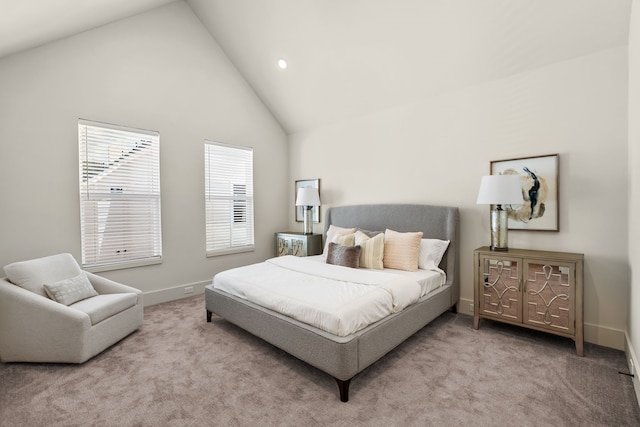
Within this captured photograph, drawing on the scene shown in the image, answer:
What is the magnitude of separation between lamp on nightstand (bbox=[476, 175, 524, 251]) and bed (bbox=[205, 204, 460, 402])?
455 millimetres

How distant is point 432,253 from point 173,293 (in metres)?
3.40

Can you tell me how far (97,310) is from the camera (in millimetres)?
2613

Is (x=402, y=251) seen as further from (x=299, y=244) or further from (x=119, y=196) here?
(x=119, y=196)

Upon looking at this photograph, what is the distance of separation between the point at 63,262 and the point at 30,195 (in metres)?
0.80

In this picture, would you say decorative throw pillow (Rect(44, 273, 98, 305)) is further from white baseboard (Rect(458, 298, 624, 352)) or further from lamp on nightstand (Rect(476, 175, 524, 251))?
white baseboard (Rect(458, 298, 624, 352))

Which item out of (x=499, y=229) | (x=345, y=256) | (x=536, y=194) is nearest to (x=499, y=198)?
(x=499, y=229)

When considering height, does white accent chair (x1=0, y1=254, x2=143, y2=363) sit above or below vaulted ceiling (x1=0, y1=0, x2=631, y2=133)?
below

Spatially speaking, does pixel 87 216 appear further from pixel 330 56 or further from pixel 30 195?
pixel 330 56

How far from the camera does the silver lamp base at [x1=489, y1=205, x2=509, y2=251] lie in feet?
9.98

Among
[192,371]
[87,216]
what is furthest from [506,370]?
[87,216]

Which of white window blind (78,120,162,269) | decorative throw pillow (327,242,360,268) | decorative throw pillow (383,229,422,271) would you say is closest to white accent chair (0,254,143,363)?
white window blind (78,120,162,269)

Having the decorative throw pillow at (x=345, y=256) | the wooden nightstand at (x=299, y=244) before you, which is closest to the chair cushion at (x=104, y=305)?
the decorative throw pillow at (x=345, y=256)

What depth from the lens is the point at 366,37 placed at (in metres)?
3.44

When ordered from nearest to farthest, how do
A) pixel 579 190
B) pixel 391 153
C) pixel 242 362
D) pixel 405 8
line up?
1. pixel 242 362
2. pixel 579 190
3. pixel 405 8
4. pixel 391 153
